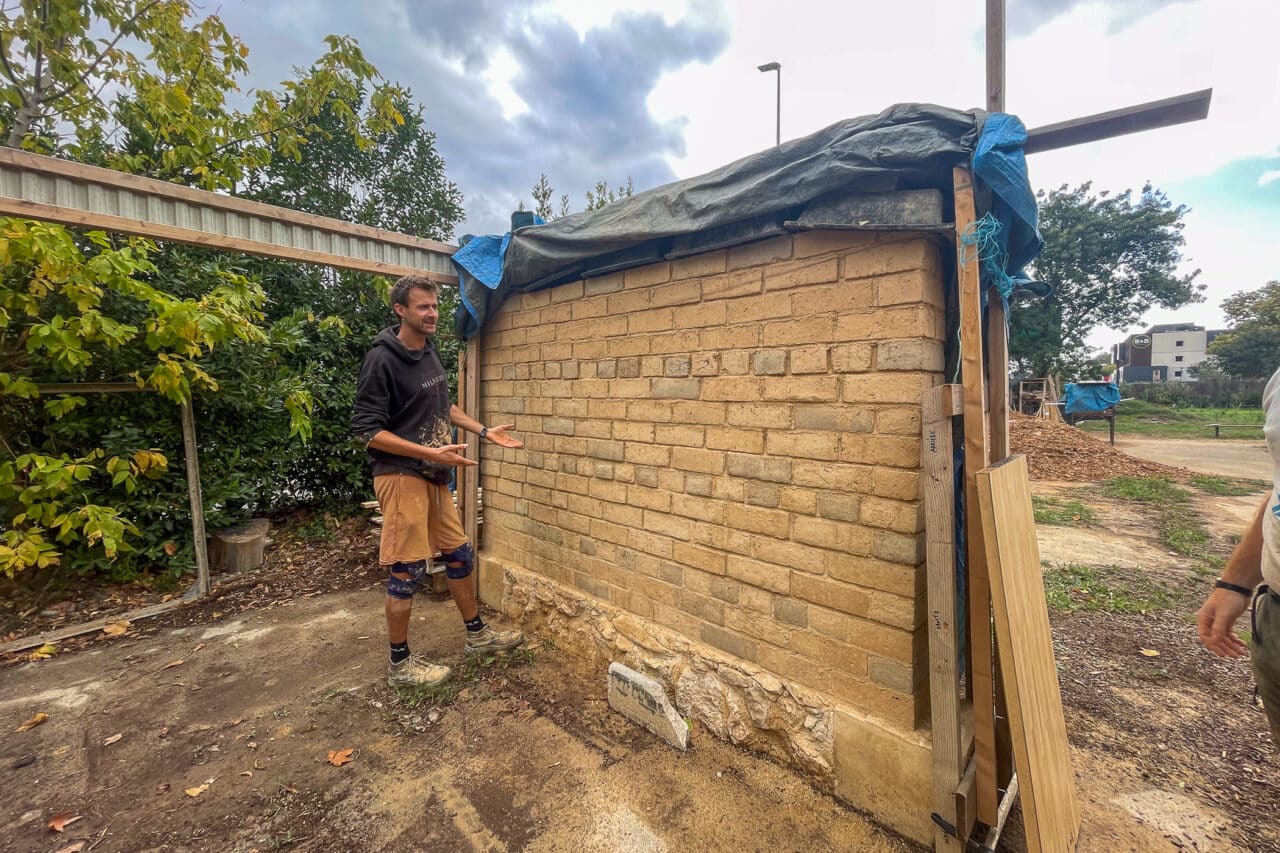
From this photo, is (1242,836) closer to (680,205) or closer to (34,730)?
(680,205)

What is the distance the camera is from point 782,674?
231cm

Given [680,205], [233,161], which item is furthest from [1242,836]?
[233,161]

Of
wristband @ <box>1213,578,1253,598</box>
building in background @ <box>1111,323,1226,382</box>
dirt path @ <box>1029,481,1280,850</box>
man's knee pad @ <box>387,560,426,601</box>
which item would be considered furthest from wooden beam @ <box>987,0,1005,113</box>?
building in background @ <box>1111,323,1226,382</box>

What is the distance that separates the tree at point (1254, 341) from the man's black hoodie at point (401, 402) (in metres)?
39.4

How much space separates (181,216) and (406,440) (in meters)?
1.70

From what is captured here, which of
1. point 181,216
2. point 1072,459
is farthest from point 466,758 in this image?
point 1072,459

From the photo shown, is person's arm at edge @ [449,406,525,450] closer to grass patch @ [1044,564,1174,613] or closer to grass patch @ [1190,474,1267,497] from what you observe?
grass patch @ [1044,564,1174,613]

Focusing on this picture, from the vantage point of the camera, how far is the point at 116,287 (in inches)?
138

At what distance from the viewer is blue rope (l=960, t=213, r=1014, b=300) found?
1.76 meters

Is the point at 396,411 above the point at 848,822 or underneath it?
above

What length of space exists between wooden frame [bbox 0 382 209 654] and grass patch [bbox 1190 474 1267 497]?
12938mm

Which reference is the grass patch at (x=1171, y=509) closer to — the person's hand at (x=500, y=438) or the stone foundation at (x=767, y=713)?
the stone foundation at (x=767, y=713)

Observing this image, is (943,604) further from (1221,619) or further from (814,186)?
(814,186)

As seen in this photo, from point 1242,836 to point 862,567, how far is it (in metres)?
1.74
